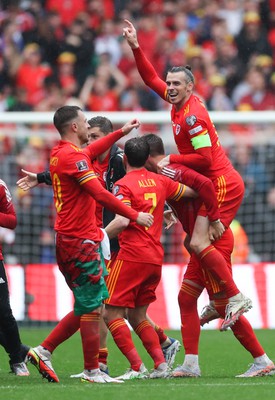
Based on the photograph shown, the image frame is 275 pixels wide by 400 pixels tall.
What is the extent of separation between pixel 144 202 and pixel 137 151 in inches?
16.4

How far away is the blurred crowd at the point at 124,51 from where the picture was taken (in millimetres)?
18719

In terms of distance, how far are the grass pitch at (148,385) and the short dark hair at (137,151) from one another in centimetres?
177

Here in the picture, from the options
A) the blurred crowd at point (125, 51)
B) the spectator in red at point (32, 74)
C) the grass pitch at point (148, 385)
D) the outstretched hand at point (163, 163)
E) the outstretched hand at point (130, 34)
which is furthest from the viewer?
the spectator in red at point (32, 74)

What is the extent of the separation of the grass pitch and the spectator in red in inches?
291

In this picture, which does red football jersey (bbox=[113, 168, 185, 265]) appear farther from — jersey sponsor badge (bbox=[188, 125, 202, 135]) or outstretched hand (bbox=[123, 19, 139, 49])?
outstretched hand (bbox=[123, 19, 139, 49])

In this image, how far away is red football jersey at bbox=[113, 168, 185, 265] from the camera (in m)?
9.23

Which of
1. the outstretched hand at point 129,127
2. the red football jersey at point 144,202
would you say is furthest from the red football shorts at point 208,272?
the outstretched hand at point 129,127

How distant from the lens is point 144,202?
9242 mm

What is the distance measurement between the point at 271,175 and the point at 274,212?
0.52 meters

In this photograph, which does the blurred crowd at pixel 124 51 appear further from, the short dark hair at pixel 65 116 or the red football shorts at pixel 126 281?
the short dark hair at pixel 65 116

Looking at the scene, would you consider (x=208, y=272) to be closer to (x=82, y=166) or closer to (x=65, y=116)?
(x=82, y=166)

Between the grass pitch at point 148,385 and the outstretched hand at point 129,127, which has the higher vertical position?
the outstretched hand at point 129,127

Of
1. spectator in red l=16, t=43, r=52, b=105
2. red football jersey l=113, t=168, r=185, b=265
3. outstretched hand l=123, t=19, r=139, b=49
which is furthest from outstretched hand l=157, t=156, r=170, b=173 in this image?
spectator in red l=16, t=43, r=52, b=105

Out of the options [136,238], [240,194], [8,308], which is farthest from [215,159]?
[8,308]
